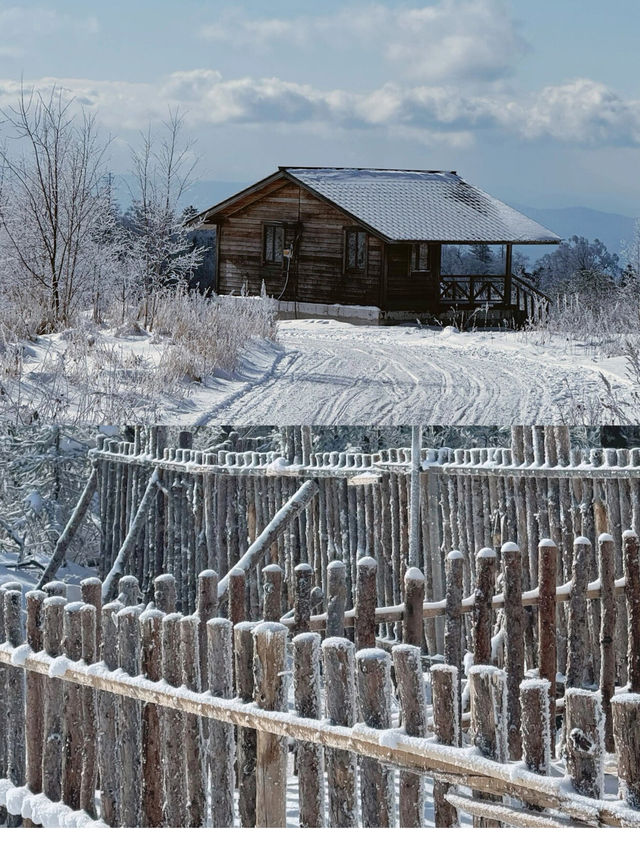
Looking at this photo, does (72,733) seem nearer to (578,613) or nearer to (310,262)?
(578,613)

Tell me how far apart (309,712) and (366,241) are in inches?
71.4

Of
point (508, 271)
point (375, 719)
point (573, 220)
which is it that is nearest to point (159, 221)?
point (508, 271)

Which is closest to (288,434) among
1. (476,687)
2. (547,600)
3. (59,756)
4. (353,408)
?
(353,408)

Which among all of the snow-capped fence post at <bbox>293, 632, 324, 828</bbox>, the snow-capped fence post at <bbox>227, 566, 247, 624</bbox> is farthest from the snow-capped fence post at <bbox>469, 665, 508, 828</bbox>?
the snow-capped fence post at <bbox>227, 566, 247, 624</bbox>

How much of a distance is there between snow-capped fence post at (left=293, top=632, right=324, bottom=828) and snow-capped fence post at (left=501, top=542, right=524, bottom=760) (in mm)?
686

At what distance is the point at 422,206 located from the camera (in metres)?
3.08

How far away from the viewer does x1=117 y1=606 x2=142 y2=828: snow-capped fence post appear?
2180mm

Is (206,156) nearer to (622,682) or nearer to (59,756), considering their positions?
(59,756)

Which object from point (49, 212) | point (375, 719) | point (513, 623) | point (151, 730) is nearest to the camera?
point (375, 719)

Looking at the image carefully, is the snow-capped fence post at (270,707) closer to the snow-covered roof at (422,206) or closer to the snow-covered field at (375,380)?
the snow-covered field at (375,380)

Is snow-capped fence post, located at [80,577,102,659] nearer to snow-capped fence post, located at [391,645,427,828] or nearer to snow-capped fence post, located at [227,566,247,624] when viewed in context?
snow-capped fence post, located at [227,566,247,624]

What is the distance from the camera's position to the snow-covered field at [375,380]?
2.93 metres

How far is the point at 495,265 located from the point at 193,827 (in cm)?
186

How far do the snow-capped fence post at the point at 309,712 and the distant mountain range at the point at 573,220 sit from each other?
159 cm
